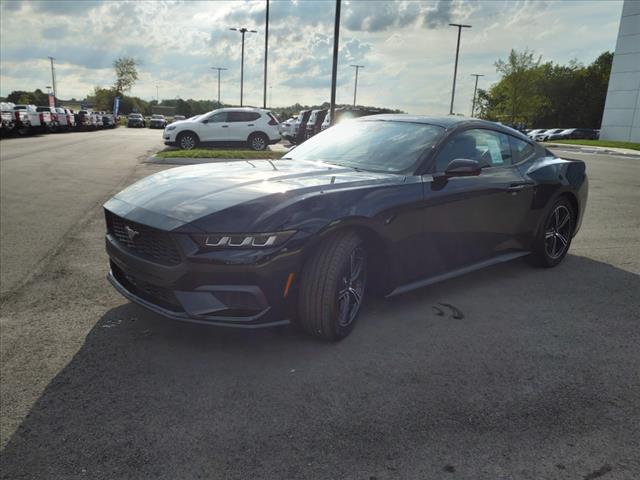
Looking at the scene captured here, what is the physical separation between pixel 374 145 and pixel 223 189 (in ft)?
4.73

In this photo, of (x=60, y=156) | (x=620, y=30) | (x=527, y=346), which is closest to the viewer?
(x=527, y=346)

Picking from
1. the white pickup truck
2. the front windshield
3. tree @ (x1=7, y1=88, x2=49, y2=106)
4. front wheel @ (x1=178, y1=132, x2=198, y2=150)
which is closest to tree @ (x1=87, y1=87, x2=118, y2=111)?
tree @ (x1=7, y1=88, x2=49, y2=106)

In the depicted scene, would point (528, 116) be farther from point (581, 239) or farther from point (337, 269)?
point (337, 269)

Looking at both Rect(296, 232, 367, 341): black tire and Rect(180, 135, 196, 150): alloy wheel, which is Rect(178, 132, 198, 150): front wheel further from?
Rect(296, 232, 367, 341): black tire

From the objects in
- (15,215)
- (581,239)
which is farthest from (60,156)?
(581,239)

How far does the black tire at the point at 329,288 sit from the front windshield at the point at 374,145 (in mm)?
861

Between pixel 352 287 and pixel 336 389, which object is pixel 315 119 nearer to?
pixel 352 287

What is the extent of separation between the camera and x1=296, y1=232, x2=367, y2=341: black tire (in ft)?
9.75

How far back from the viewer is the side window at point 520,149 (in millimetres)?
4660

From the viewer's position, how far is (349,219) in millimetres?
3098

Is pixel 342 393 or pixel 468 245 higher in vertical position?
pixel 468 245

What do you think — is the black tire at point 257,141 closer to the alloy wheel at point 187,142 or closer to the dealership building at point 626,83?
the alloy wheel at point 187,142

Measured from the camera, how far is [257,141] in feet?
68.0

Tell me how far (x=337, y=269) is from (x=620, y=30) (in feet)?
145
